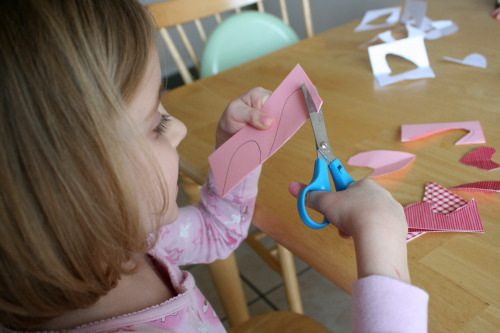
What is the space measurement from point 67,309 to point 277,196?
31 cm

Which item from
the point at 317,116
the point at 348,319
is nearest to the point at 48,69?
the point at 317,116

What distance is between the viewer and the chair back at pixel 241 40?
58.0 inches

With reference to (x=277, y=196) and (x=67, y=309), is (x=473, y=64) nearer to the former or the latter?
(x=277, y=196)

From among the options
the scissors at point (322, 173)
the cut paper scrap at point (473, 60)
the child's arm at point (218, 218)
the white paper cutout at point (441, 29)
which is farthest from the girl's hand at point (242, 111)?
the white paper cutout at point (441, 29)

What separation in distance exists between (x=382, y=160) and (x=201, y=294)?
1.10ft

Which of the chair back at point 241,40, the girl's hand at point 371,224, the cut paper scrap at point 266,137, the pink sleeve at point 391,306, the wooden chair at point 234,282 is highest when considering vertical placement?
the cut paper scrap at point 266,137

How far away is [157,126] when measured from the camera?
1.87 feet

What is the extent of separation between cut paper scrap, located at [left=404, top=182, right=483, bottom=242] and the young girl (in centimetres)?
6

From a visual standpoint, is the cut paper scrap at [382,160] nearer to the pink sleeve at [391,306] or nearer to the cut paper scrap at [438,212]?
the cut paper scrap at [438,212]

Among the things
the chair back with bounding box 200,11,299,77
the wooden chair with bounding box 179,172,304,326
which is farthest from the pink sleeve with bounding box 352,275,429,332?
the chair back with bounding box 200,11,299,77

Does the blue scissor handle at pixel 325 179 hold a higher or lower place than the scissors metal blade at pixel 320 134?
lower

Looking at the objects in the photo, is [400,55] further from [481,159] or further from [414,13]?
[481,159]

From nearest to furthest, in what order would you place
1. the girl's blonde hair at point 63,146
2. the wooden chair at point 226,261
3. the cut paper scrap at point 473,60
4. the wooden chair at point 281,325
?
1. the girl's blonde hair at point 63,146
2. the wooden chair at point 281,325
3. the cut paper scrap at point 473,60
4. the wooden chair at point 226,261

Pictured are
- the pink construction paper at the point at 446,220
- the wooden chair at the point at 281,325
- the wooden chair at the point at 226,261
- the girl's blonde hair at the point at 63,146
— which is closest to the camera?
the girl's blonde hair at the point at 63,146
